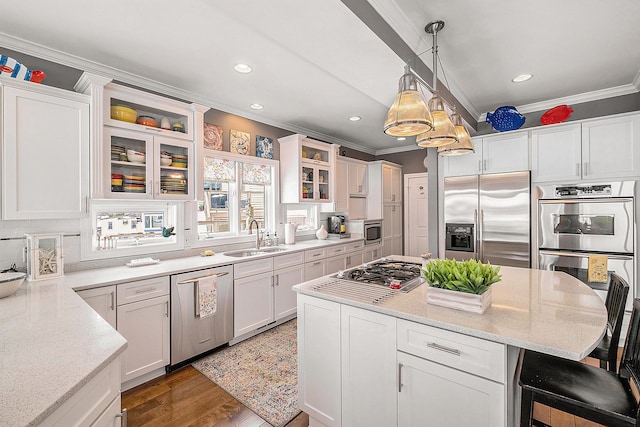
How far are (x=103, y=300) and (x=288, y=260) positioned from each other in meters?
1.87

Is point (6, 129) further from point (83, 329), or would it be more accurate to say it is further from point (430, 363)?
point (430, 363)

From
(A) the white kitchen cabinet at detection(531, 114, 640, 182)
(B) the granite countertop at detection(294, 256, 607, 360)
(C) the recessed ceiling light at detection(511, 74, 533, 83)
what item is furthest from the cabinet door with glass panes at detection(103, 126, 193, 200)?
(A) the white kitchen cabinet at detection(531, 114, 640, 182)

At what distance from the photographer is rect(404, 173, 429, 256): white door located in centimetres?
580

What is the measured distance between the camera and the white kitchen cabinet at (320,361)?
5.56ft

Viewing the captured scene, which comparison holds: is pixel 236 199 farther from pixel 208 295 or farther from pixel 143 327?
pixel 143 327

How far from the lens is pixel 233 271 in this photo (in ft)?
9.69

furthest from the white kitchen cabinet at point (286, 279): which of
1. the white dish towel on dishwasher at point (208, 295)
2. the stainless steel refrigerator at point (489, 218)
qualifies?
the stainless steel refrigerator at point (489, 218)

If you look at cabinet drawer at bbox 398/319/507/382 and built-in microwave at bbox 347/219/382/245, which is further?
built-in microwave at bbox 347/219/382/245

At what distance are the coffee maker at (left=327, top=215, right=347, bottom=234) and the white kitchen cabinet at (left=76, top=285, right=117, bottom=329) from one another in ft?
10.8

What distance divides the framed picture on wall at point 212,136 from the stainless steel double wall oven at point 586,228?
3.70m

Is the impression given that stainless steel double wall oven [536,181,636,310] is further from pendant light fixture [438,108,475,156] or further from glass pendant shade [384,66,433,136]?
glass pendant shade [384,66,433,136]

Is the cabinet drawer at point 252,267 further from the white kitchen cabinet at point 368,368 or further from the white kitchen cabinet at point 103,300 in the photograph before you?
the white kitchen cabinet at point 368,368

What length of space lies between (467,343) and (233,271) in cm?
225

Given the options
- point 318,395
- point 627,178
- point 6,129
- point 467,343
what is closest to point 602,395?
point 467,343
